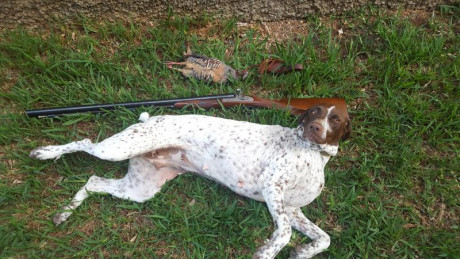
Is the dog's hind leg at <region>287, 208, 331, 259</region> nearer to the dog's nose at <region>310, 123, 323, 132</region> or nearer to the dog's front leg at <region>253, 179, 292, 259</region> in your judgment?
the dog's front leg at <region>253, 179, 292, 259</region>

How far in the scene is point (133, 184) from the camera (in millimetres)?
3615

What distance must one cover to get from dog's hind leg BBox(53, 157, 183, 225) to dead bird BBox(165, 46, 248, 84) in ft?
3.52

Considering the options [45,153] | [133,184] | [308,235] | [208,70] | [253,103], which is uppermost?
[208,70]

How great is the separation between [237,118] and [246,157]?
0.86 meters

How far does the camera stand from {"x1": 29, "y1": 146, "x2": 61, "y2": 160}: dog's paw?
365 cm

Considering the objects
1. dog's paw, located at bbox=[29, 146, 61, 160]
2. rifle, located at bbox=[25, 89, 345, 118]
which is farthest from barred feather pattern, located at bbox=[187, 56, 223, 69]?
dog's paw, located at bbox=[29, 146, 61, 160]

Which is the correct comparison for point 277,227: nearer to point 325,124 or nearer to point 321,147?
point 321,147

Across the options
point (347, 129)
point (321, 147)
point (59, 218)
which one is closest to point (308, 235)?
point (321, 147)

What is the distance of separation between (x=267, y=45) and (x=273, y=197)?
2123mm

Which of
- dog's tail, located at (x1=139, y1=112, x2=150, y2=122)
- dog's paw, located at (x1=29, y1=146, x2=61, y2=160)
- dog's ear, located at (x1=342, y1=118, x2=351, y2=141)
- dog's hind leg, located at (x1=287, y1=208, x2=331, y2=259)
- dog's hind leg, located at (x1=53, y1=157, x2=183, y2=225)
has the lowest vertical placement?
dog's hind leg, located at (x1=287, y1=208, x2=331, y2=259)

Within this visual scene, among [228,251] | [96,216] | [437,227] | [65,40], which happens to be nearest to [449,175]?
[437,227]

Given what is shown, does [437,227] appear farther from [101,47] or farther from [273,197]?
[101,47]

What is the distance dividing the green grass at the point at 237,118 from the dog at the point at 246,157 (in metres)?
0.21

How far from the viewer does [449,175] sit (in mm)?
3879
